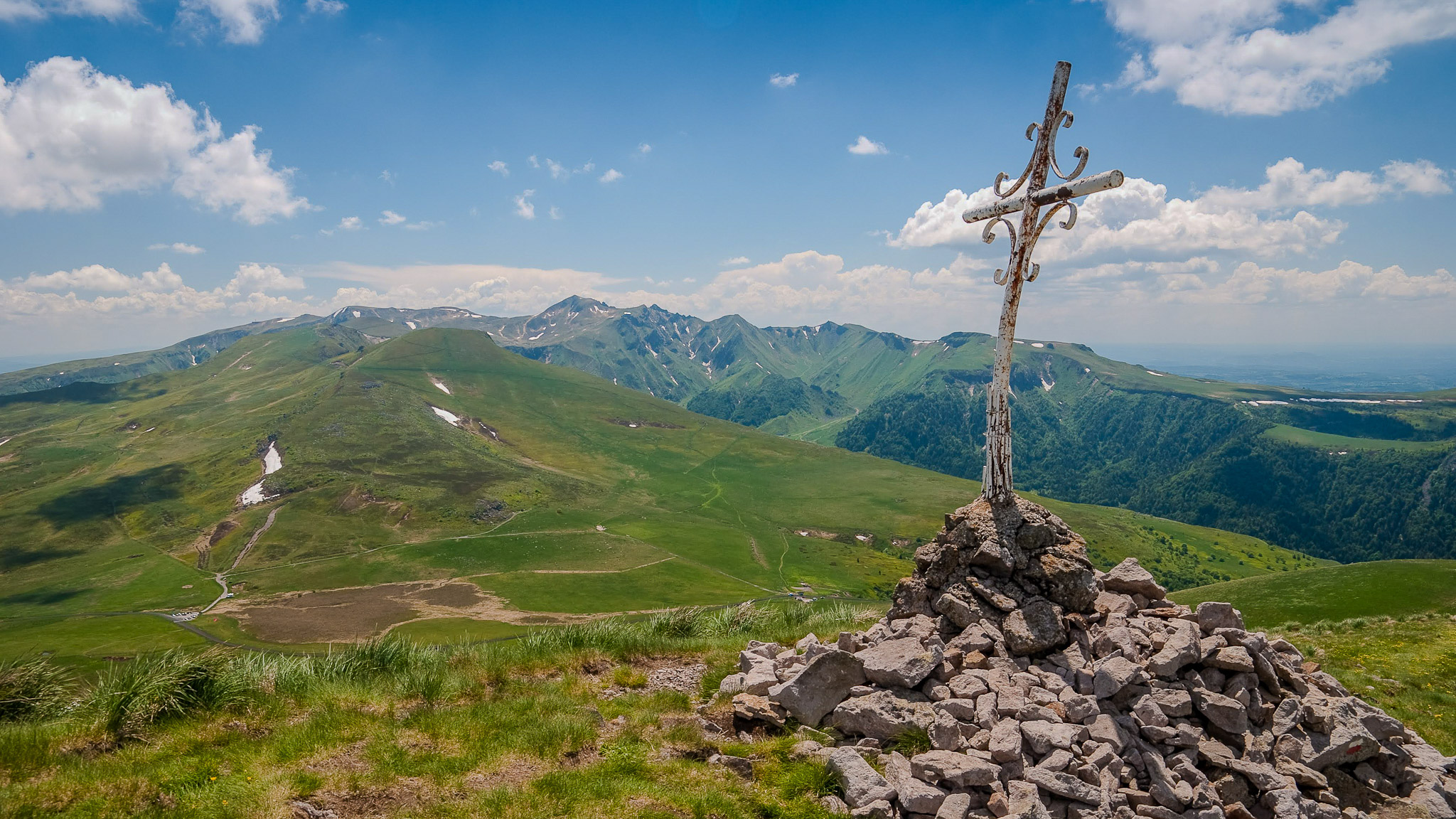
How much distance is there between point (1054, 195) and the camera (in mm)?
14188

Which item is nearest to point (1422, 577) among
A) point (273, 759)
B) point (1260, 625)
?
point (1260, 625)

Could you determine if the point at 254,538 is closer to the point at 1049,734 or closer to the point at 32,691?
the point at 32,691

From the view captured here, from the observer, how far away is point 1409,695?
1833cm

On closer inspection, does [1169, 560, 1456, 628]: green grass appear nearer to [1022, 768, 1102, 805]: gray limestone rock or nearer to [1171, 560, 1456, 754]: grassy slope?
[1171, 560, 1456, 754]: grassy slope

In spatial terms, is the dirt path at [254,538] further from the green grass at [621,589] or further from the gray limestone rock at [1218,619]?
the gray limestone rock at [1218,619]

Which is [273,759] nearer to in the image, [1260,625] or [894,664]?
[894,664]

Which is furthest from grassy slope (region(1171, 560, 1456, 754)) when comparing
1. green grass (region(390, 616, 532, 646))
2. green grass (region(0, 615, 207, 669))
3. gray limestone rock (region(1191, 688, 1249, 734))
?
green grass (region(0, 615, 207, 669))

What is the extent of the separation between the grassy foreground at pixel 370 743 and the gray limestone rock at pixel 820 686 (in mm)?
995

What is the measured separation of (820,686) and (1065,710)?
15.4 feet

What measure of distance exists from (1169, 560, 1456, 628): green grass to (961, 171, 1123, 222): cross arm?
42.7 m

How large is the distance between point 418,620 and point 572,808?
131 m

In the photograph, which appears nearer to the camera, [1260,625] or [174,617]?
[1260,625]

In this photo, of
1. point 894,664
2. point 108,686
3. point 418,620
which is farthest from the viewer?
point 418,620

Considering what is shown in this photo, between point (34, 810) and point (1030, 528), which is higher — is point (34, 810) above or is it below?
below
